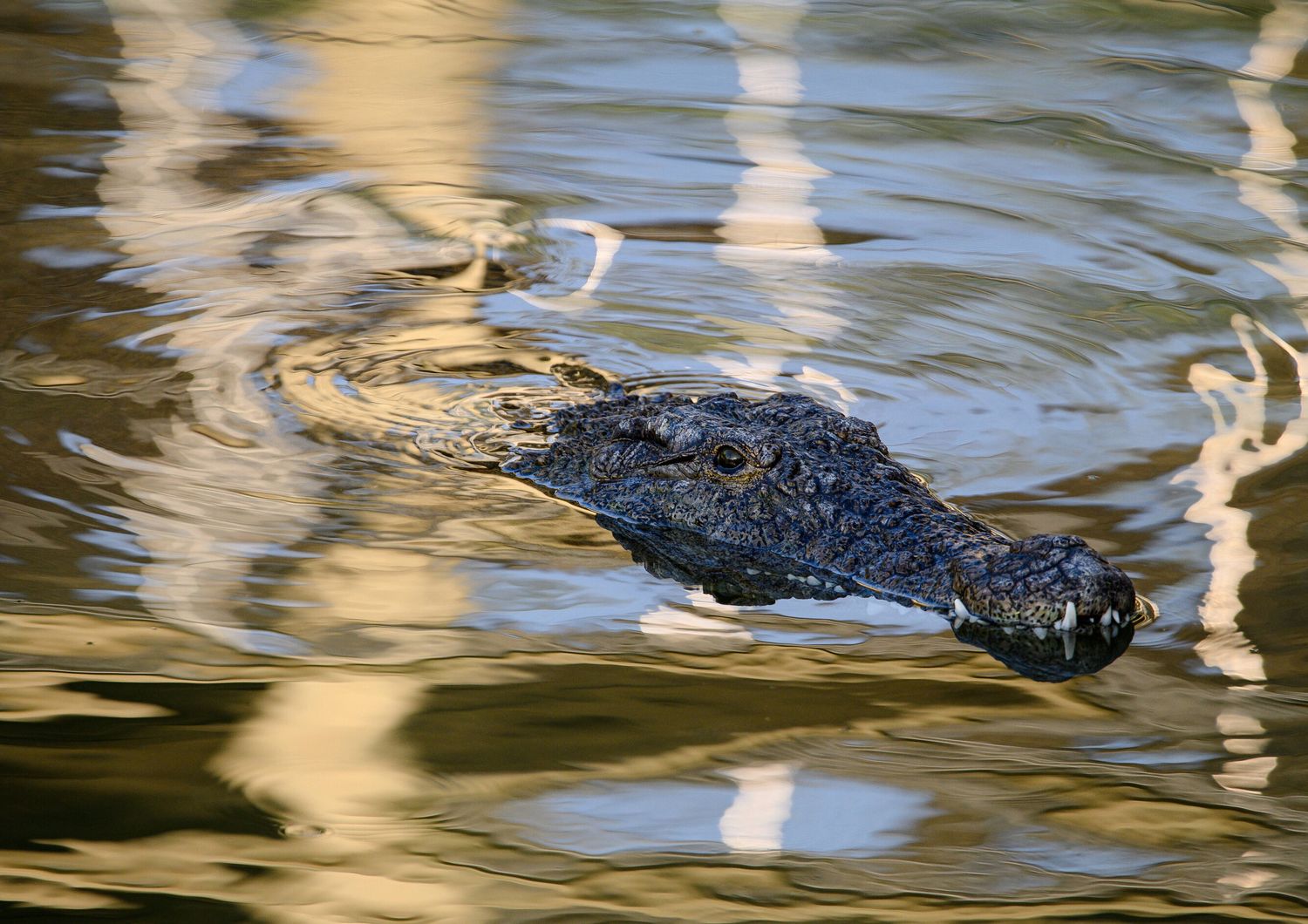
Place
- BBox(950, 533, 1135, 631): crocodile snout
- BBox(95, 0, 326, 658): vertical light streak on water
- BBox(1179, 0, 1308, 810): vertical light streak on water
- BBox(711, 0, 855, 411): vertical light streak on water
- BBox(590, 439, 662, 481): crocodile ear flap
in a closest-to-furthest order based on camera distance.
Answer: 1. BBox(1179, 0, 1308, 810): vertical light streak on water
2. BBox(950, 533, 1135, 631): crocodile snout
3. BBox(95, 0, 326, 658): vertical light streak on water
4. BBox(590, 439, 662, 481): crocodile ear flap
5. BBox(711, 0, 855, 411): vertical light streak on water

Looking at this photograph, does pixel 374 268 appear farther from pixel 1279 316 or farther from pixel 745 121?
pixel 1279 316

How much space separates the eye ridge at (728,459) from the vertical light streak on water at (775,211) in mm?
1313

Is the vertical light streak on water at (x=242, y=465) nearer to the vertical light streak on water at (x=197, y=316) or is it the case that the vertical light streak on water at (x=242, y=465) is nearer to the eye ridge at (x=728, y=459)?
the vertical light streak on water at (x=197, y=316)

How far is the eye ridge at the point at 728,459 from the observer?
5.44m

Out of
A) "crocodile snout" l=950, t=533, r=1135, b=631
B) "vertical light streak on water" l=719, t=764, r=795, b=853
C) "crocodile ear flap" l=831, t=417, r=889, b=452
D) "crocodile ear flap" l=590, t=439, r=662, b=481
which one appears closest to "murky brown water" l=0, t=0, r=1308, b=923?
"vertical light streak on water" l=719, t=764, r=795, b=853

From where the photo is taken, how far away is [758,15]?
13.0m

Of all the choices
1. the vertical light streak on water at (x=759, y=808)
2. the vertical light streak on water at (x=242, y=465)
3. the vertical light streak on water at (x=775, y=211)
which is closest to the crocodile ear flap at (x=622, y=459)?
the vertical light streak on water at (x=242, y=465)

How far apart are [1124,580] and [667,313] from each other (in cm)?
364

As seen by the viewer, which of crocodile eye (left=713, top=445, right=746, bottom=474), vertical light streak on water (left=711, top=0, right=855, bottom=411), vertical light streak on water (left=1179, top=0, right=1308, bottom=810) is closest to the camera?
vertical light streak on water (left=1179, top=0, right=1308, bottom=810)

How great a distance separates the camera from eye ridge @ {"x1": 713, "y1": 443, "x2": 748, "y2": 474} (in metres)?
5.44

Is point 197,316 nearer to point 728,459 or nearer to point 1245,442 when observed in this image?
point 728,459

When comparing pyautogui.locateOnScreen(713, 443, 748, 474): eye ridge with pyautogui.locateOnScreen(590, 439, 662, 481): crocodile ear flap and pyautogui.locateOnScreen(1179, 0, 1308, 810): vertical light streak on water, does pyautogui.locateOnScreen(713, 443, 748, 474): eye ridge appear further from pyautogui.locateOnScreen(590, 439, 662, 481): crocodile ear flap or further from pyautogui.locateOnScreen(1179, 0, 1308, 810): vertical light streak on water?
pyautogui.locateOnScreen(1179, 0, 1308, 810): vertical light streak on water

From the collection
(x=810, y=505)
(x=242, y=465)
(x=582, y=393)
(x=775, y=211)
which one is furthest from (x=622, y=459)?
(x=775, y=211)

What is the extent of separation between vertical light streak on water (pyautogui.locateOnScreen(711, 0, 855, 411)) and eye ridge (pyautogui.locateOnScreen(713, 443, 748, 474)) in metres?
1.31
